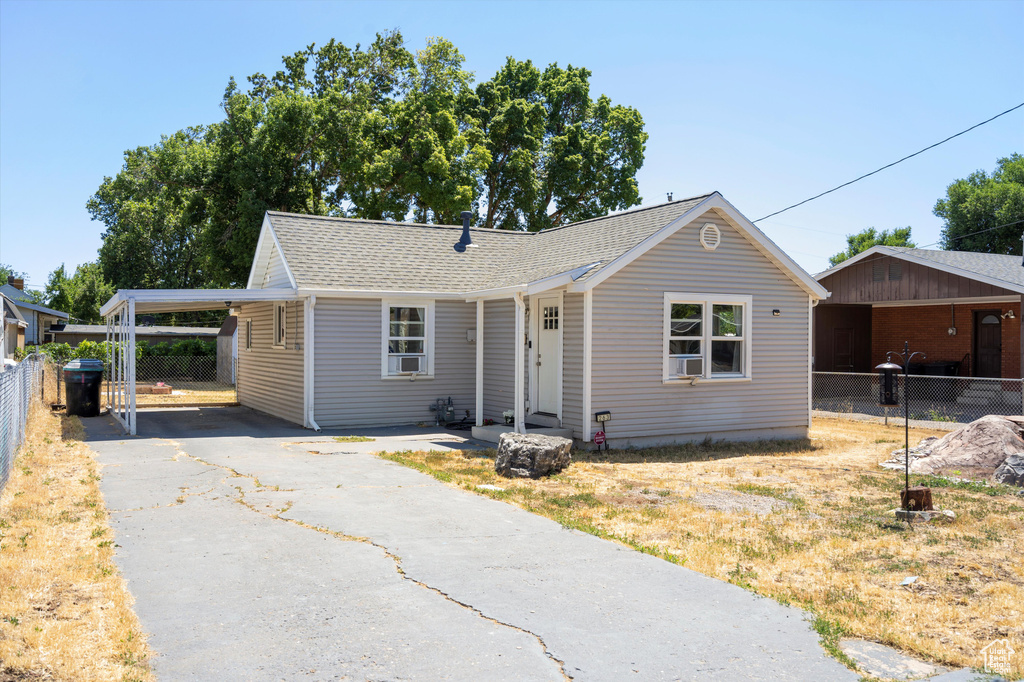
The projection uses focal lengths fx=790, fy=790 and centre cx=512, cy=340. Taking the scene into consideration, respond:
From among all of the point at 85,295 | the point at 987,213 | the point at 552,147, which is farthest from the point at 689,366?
the point at 85,295

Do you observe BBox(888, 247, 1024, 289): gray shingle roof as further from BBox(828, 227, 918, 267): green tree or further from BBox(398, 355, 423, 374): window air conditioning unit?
BBox(828, 227, 918, 267): green tree

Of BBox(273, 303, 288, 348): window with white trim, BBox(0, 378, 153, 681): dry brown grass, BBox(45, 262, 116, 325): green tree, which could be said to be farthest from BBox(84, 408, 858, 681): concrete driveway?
BBox(45, 262, 116, 325): green tree

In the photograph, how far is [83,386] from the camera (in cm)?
1742

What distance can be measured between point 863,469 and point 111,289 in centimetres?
5045

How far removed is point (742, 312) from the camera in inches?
581

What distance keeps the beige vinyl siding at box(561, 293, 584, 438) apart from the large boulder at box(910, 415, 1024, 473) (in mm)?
5203

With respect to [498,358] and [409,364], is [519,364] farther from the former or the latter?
[409,364]

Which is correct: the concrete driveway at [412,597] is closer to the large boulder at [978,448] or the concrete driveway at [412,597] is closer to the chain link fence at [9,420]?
the chain link fence at [9,420]

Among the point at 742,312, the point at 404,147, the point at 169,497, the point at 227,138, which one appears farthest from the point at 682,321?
the point at 227,138

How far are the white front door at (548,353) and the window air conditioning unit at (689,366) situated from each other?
2.11 m

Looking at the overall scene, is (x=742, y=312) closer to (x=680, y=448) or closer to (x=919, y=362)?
(x=680, y=448)

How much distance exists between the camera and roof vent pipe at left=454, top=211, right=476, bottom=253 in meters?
18.8

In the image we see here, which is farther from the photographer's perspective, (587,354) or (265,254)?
(265,254)

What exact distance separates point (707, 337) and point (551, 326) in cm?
284
